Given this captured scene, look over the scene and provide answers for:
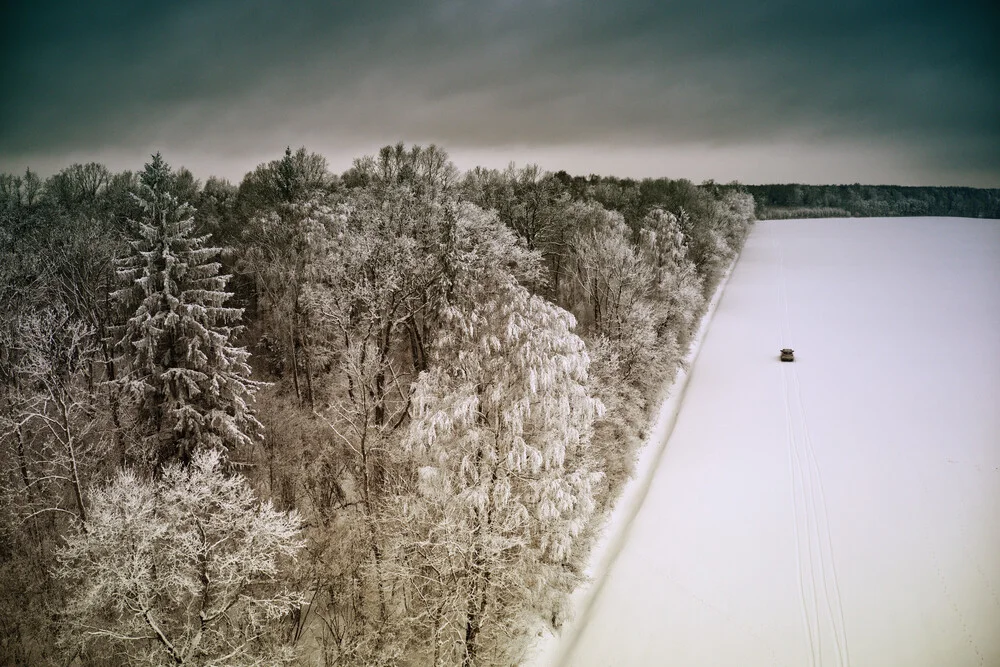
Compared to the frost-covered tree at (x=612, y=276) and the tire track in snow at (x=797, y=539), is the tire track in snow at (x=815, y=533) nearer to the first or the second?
the tire track in snow at (x=797, y=539)

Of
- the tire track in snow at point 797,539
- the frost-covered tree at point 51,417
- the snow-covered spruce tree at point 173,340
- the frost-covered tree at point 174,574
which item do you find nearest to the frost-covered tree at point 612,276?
the tire track in snow at point 797,539

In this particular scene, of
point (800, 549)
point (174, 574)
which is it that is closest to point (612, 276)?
point (800, 549)

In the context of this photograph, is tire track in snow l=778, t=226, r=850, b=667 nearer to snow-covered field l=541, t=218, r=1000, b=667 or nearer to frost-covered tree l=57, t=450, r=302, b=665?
snow-covered field l=541, t=218, r=1000, b=667

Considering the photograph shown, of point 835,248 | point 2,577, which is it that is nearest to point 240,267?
point 2,577

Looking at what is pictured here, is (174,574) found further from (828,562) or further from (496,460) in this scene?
(828,562)

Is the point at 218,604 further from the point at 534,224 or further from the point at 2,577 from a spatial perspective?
the point at 534,224

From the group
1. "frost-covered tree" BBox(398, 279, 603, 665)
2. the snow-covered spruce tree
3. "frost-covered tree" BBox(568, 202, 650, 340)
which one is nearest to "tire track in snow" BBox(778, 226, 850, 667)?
"frost-covered tree" BBox(398, 279, 603, 665)
